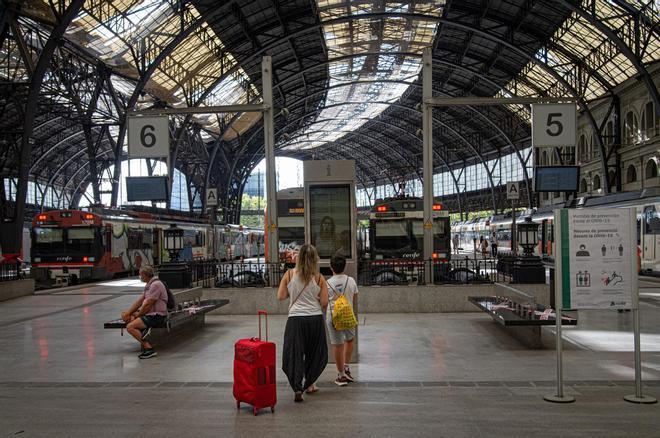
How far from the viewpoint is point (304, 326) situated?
6934 millimetres

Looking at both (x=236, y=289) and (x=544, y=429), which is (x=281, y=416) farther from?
(x=236, y=289)

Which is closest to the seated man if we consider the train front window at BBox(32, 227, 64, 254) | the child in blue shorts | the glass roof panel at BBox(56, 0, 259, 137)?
the child in blue shorts

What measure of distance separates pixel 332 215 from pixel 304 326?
308 inches

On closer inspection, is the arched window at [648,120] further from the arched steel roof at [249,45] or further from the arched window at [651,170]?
the arched steel roof at [249,45]

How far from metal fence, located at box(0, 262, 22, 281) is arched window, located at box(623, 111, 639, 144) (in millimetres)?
36626

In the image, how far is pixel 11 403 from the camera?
23.0ft

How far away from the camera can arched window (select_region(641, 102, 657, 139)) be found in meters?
38.8

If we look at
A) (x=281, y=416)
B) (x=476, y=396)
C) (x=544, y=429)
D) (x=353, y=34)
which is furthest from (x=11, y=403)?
(x=353, y=34)

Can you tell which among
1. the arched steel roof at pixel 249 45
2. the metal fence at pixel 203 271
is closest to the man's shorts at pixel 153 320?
the metal fence at pixel 203 271

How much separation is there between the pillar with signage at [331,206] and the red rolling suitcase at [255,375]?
7.97 meters

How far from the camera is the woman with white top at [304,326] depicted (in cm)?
685

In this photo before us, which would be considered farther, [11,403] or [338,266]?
[338,266]

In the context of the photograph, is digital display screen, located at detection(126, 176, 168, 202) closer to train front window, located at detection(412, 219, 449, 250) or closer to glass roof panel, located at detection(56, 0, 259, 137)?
Result: train front window, located at detection(412, 219, 449, 250)

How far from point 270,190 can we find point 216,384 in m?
9.38
